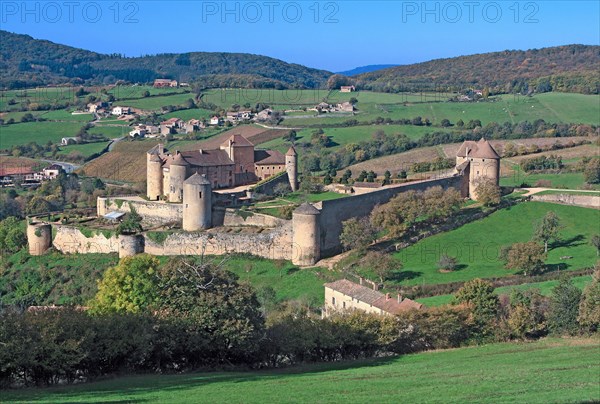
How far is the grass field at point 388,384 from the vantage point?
17016 mm

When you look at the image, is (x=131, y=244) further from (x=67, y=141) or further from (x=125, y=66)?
(x=125, y=66)

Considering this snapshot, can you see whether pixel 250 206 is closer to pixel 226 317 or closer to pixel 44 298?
pixel 44 298

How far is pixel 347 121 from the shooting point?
293ft

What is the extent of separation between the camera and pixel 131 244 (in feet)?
144

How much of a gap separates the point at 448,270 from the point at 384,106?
209ft

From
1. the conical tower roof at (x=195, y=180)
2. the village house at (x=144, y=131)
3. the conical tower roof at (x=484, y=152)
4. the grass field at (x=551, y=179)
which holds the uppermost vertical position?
the village house at (x=144, y=131)

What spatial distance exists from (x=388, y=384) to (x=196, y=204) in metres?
26.4

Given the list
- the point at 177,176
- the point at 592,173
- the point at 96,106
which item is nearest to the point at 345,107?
the point at 96,106

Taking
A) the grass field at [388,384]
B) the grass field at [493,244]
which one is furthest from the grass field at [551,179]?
the grass field at [388,384]

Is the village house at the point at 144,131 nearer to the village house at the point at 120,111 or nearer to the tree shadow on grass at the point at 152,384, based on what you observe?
the village house at the point at 120,111

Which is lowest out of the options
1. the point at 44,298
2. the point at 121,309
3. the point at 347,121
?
the point at 44,298

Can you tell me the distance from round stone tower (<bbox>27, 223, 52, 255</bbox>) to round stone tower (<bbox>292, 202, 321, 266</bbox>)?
48.9 ft

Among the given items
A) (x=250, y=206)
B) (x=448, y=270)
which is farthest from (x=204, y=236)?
(x=448, y=270)

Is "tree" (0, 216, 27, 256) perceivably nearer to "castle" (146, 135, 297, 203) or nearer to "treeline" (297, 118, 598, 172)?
"castle" (146, 135, 297, 203)
